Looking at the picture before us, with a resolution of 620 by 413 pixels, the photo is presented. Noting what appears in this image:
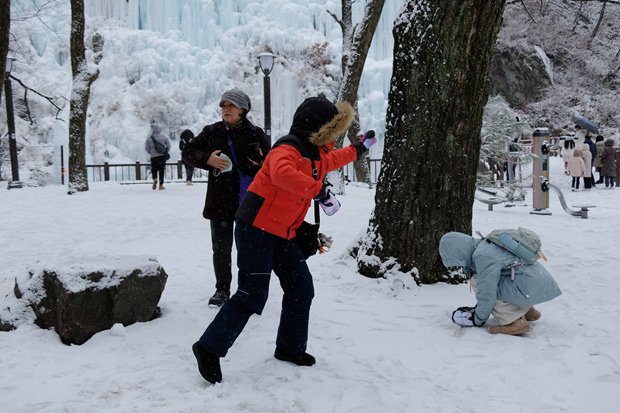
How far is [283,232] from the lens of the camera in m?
3.05

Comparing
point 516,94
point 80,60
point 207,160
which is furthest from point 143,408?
point 516,94

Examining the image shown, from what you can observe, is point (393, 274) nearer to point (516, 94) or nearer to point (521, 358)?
point (521, 358)

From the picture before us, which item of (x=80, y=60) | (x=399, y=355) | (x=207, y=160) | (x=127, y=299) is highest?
(x=80, y=60)

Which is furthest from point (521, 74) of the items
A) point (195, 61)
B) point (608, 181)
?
point (195, 61)

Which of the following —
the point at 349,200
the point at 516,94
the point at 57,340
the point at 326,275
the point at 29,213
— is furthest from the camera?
the point at 516,94

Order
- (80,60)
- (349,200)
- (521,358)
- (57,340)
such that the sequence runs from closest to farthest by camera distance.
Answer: (521,358) < (57,340) < (349,200) < (80,60)

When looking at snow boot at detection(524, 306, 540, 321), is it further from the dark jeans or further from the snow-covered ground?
the dark jeans

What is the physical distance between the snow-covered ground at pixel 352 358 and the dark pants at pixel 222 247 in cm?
30

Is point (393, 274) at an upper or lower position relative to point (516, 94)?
lower

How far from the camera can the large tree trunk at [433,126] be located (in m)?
4.49

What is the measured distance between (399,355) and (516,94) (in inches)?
1235

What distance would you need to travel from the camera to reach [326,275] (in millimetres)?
5215

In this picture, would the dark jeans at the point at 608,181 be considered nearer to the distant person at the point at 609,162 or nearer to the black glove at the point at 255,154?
the distant person at the point at 609,162

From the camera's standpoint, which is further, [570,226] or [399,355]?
[570,226]
